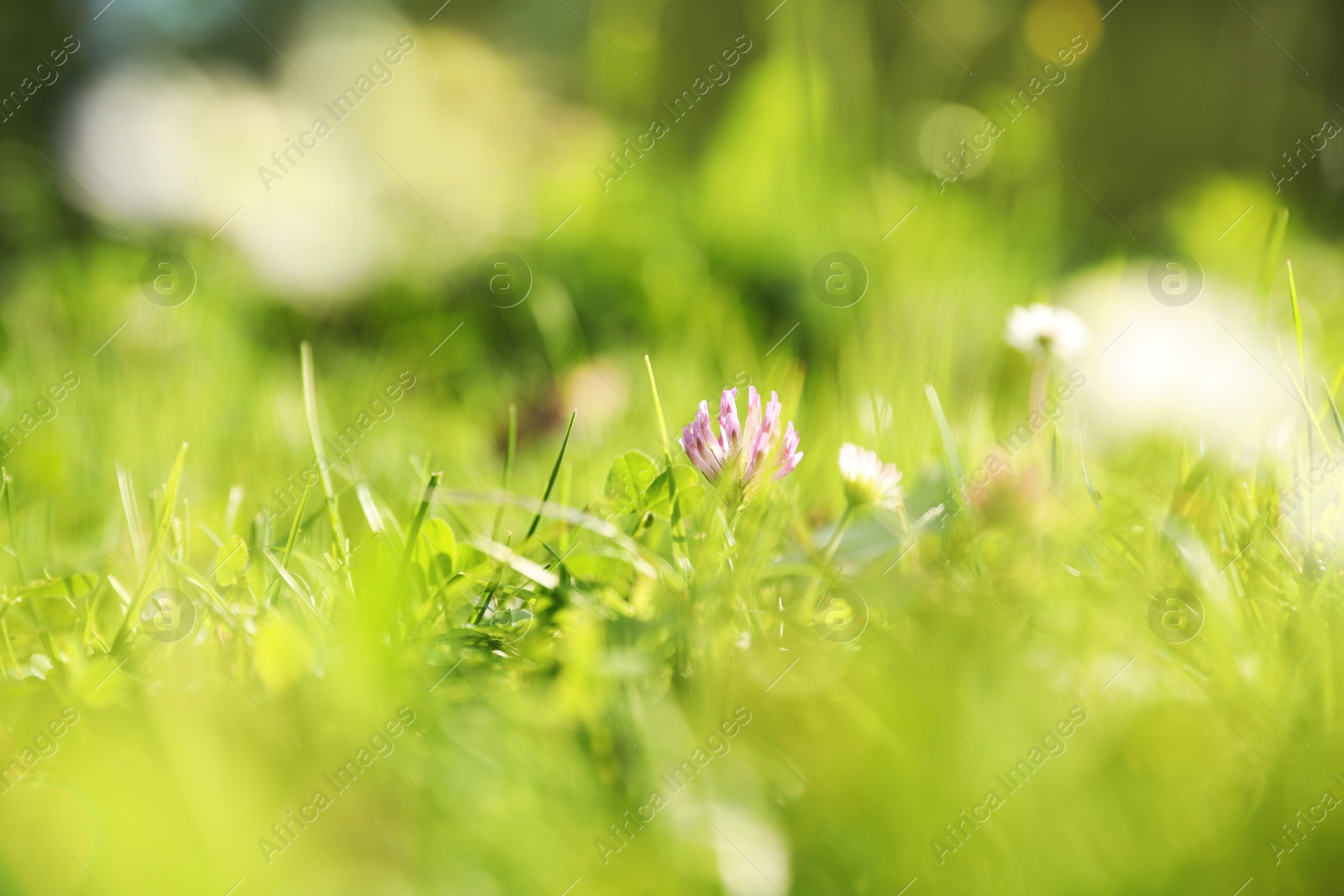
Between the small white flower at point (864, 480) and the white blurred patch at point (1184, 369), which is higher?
the small white flower at point (864, 480)

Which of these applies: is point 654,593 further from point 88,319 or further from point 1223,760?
point 88,319

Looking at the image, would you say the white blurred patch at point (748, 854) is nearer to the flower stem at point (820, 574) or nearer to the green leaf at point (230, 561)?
the flower stem at point (820, 574)

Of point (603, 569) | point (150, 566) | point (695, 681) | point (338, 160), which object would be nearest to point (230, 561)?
point (150, 566)

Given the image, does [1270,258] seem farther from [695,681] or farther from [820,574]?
[695,681]

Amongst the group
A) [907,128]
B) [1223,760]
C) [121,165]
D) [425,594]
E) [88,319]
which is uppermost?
[121,165]

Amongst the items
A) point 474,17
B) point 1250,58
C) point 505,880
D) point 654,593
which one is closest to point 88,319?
point 654,593

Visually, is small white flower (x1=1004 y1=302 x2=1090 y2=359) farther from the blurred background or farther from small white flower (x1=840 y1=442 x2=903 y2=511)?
small white flower (x1=840 y1=442 x2=903 y2=511)

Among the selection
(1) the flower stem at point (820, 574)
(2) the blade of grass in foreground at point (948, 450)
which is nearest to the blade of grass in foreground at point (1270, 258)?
(2) the blade of grass in foreground at point (948, 450)
